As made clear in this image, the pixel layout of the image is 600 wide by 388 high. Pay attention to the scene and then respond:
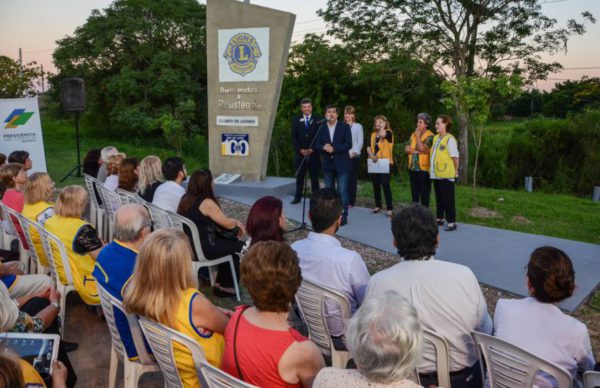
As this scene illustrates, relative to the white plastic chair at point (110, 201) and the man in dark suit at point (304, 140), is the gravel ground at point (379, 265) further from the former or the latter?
the white plastic chair at point (110, 201)

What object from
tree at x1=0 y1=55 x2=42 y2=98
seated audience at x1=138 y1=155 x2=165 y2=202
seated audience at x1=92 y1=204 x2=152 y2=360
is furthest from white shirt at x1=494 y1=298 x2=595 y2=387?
tree at x1=0 y1=55 x2=42 y2=98

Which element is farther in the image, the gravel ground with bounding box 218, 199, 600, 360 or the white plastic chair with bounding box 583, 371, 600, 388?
the gravel ground with bounding box 218, 199, 600, 360

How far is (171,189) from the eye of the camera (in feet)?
16.9

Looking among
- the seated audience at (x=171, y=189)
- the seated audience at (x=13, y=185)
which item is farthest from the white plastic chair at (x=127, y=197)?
the seated audience at (x=13, y=185)

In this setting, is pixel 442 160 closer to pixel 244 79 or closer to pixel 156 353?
pixel 244 79

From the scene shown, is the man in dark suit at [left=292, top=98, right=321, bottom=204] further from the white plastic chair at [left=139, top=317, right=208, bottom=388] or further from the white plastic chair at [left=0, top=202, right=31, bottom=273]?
the white plastic chair at [left=139, top=317, right=208, bottom=388]

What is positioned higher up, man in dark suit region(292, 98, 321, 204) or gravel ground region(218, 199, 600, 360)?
man in dark suit region(292, 98, 321, 204)

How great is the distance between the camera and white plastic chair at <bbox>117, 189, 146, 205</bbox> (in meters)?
5.14

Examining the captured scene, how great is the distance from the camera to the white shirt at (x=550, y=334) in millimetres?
2260

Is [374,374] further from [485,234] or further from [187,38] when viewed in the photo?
[187,38]

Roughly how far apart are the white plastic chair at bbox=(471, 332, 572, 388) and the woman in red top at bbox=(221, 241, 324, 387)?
72 centimetres

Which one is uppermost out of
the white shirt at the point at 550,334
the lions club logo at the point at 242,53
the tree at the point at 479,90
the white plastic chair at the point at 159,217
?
the lions club logo at the point at 242,53

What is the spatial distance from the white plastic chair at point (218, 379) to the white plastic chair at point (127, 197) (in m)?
3.43

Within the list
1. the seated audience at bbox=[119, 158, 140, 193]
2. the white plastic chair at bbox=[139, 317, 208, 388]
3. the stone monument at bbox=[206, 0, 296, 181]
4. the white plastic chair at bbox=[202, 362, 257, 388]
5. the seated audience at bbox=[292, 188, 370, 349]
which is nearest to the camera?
the white plastic chair at bbox=[202, 362, 257, 388]
